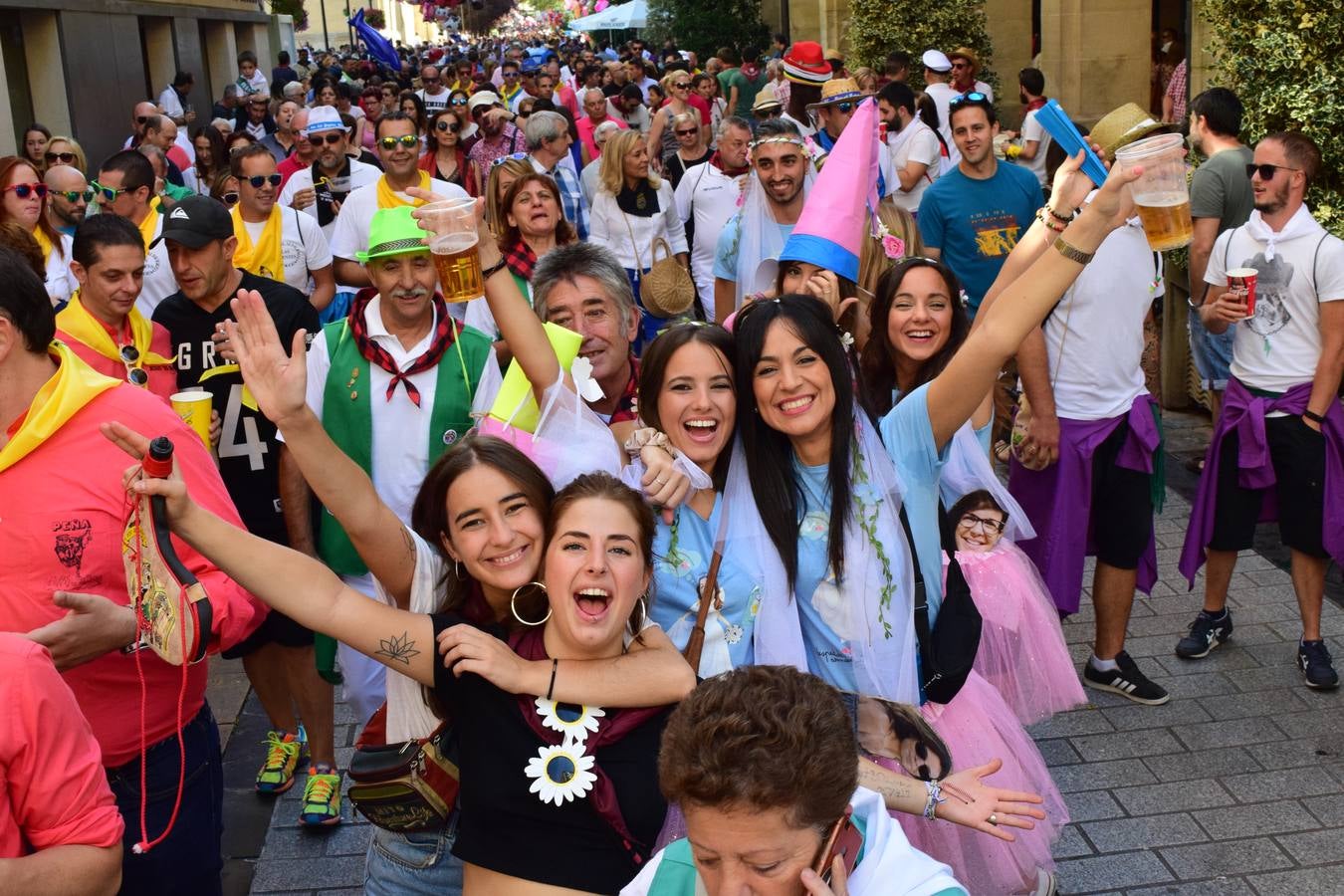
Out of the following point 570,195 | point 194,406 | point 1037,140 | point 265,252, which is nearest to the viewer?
point 194,406

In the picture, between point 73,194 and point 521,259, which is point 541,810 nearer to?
point 521,259

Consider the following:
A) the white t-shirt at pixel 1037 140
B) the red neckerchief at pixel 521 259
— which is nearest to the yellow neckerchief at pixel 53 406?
the red neckerchief at pixel 521 259

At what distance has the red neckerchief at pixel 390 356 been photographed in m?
4.84

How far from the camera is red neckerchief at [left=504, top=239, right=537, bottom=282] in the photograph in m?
6.66

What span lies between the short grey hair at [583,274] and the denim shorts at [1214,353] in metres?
2.96

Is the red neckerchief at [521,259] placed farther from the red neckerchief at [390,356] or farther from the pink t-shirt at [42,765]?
the pink t-shirt at [42,765]

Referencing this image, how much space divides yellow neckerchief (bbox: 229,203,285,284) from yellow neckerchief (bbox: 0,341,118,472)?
4194 millimetres

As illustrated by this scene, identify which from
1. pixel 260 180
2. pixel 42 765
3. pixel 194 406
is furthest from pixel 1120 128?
pixel 260 180

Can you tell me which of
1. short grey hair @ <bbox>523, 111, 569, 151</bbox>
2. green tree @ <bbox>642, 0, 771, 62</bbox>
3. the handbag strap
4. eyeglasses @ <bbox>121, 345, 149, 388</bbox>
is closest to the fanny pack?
the handbag strap

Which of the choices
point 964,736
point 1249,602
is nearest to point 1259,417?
point 1249,602

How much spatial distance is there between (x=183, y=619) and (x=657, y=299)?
498 centimetres

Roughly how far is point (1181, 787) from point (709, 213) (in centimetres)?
481

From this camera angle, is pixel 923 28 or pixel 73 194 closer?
pixel 73 194

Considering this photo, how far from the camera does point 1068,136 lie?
372 centimetres
